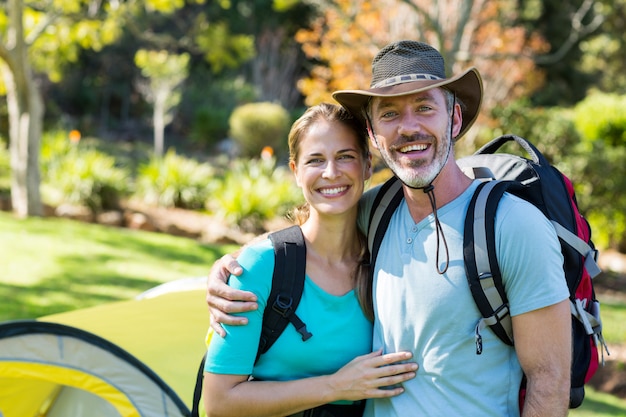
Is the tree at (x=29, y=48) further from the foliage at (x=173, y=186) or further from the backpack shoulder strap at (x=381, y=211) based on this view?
the backpack shoulder strap at (x=381, y=211)

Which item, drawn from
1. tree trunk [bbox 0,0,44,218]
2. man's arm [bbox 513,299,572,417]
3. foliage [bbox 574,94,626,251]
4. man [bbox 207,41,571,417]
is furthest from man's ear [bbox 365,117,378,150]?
tree trunk [bbox 0,0,44,218]

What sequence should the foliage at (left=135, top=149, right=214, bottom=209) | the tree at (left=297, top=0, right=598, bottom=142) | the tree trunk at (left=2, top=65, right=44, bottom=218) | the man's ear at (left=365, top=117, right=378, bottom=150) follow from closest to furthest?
1. the man's ear at (left=365, top=117, right=378, bottom=150)
2. the tree at (left=297, top=0, right=598, bottom=142)
3. the tree trunk at (left=2, top=65, right=44, bottom=218)
4. the foliage at (left=135, top=149, right=214, bottom=209)

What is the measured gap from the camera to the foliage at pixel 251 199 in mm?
11141

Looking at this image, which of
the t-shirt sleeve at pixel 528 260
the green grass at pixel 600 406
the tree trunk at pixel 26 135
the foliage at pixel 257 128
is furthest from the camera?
the foliage at pixel 257 128

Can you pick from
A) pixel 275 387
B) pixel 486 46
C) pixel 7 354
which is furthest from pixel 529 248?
pixel 486 46

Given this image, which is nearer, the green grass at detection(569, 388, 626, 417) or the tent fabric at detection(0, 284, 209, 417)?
the tent fabric at detection(0, 284, 209, 417)

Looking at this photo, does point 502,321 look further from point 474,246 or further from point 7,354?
point 7,354

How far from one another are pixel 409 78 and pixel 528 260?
0.63m

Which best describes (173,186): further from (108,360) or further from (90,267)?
(108,360)

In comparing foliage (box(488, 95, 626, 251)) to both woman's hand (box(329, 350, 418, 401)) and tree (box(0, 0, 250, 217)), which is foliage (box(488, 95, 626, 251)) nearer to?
tree (box(0, 0, 250, 217))

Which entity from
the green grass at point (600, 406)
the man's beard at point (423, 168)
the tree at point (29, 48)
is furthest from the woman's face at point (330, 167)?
the tree at point (29, 48)

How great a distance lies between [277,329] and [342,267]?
33 centimetres

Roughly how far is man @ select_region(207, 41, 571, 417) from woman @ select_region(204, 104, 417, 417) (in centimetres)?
8

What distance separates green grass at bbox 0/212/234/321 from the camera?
7117 mm
